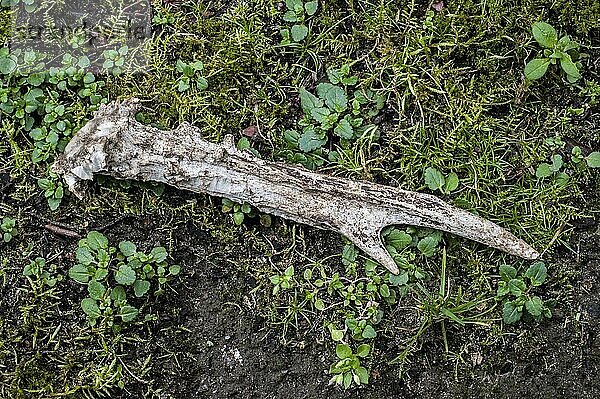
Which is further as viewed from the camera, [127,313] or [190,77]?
[190,77]

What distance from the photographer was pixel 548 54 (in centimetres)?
307

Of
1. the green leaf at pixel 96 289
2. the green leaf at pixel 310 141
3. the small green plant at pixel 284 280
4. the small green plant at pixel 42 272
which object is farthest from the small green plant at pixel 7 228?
the green leaf at pixel 310 141

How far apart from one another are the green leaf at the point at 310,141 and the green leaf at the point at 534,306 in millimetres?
1244

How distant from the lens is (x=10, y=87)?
311 cm

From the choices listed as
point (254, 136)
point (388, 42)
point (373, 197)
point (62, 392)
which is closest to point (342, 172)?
point (373, 197)

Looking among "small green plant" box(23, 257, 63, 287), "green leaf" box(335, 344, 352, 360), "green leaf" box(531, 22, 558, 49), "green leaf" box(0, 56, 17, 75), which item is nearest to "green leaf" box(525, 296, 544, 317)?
"green leaf" box(335, 344, 352, 360)

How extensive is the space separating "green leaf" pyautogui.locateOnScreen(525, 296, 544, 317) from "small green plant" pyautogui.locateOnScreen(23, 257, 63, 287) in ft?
7.36

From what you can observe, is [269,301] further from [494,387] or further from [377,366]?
[494,387]

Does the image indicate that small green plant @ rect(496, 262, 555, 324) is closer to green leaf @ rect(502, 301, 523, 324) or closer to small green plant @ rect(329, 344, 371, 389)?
green leaf @ rect(502, 301, 523, 324)

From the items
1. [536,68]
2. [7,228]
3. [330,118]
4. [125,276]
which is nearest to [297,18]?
[330,118]

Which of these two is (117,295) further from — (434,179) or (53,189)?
(434,179)

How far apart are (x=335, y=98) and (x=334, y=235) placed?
0.68 meters

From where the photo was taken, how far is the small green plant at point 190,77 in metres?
3.13

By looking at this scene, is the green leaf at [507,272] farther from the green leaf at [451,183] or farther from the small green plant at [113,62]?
the small green plant at [113,62]
